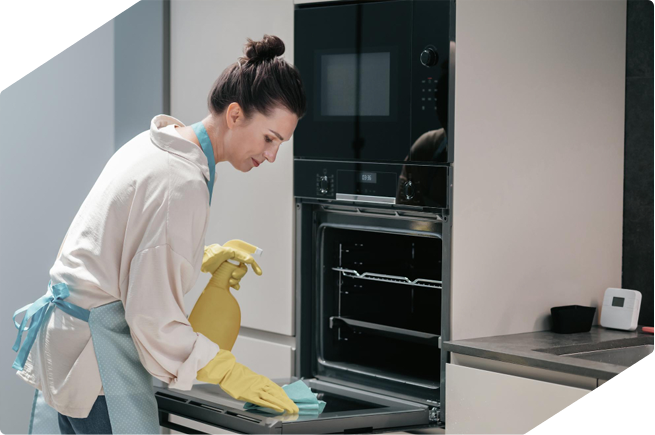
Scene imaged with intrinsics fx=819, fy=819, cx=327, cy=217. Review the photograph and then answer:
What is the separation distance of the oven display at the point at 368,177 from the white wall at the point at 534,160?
9.4 inches

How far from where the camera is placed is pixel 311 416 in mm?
1704

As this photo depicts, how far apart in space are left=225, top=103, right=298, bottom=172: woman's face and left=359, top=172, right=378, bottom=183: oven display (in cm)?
45

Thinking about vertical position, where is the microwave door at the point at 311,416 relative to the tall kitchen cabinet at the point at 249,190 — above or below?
below

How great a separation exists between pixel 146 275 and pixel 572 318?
115cm

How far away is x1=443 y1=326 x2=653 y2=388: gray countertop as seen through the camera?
164 centimetres

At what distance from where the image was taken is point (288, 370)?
7.62 ft

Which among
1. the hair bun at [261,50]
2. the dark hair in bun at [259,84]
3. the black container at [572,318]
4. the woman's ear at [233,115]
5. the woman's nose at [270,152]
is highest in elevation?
the hair bun at [261,50]

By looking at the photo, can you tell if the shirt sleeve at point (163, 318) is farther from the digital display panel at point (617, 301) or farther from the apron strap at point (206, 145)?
the digital display panel at point (617, 301)

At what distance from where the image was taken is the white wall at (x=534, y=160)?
1.93 meters

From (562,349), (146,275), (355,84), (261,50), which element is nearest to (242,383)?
(146,275)

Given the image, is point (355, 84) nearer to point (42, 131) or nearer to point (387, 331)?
point (387, 331)

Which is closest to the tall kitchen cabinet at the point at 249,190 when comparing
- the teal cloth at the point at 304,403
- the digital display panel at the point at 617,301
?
the teal cloth at the point at 304,403

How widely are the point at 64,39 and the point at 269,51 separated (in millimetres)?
1380

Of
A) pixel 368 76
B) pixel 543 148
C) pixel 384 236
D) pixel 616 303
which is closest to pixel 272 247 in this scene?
pixel 384 236
